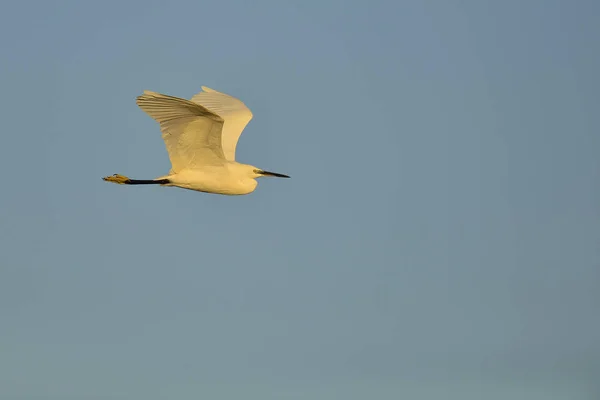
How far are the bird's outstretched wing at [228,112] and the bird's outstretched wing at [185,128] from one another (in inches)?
91.6

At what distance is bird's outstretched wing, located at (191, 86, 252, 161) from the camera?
23.0 metres

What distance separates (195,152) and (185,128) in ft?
2.84

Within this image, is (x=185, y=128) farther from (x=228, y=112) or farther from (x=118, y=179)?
(x=228, y=112)

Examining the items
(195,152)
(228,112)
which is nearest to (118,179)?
(195,152)

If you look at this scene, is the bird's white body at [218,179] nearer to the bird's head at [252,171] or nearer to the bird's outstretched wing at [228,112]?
the bird's head at [252,171]

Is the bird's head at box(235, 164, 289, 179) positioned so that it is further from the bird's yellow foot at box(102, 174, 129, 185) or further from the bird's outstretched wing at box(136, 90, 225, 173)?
the bird's yellow foot at box(102, 174, 129, 185)

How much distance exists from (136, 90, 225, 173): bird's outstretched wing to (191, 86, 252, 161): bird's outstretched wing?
233cm

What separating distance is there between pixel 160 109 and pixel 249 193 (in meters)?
3.36

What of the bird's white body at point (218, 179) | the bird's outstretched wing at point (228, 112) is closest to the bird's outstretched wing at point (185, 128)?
the bird's white body at point (218, 179)

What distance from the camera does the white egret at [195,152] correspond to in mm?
18484

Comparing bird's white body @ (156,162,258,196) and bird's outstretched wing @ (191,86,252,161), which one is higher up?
bird's outstretched wing @ (191,86,252,161)

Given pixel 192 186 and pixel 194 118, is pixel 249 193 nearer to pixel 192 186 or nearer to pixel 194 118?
pixel 192 186

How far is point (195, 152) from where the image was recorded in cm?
2008

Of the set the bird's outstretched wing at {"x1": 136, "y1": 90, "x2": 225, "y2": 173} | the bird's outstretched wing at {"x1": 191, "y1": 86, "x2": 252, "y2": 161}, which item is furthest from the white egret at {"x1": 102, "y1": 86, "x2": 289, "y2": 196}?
the bird's outstretched wing at {"x1": 191, "y1": 86, "x2": 252, "y2": 161}
